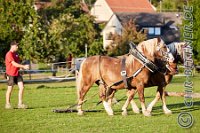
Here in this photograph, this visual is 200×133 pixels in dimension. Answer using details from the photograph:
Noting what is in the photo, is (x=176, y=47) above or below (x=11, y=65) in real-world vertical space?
above

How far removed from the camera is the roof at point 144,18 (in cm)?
7975

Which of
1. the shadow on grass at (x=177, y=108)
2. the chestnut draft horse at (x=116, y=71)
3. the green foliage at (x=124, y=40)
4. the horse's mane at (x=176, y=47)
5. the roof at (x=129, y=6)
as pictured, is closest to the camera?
the chestnut draft horse at (x=116, y=71)

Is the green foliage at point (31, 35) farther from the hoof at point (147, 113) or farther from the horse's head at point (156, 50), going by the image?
the hoof at point (147, 113)

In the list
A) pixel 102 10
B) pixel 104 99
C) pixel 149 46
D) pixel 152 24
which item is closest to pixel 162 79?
pixel 149 46

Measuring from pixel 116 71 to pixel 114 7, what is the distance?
256 feet

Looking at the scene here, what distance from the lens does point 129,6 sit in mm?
94688

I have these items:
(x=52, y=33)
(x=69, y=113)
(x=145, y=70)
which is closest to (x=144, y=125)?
(x=145, y=70)

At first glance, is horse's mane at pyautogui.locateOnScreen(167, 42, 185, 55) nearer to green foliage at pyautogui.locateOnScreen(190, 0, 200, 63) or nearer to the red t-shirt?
the red t-shirt

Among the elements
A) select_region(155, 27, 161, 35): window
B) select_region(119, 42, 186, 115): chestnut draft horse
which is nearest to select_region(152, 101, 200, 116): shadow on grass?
select_region(119, 42, 186, 115): chestnut draft horse

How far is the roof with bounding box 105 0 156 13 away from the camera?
92.0 m

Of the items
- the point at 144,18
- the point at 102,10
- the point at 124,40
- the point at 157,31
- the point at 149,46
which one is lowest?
the point at 157,31

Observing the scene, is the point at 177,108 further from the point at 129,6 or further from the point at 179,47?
the point at 129,6

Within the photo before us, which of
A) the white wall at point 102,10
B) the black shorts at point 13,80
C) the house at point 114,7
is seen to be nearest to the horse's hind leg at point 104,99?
the black shorts at point 13,80

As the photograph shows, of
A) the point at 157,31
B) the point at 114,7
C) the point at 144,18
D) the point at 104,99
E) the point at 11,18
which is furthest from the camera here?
the point at 114,7
